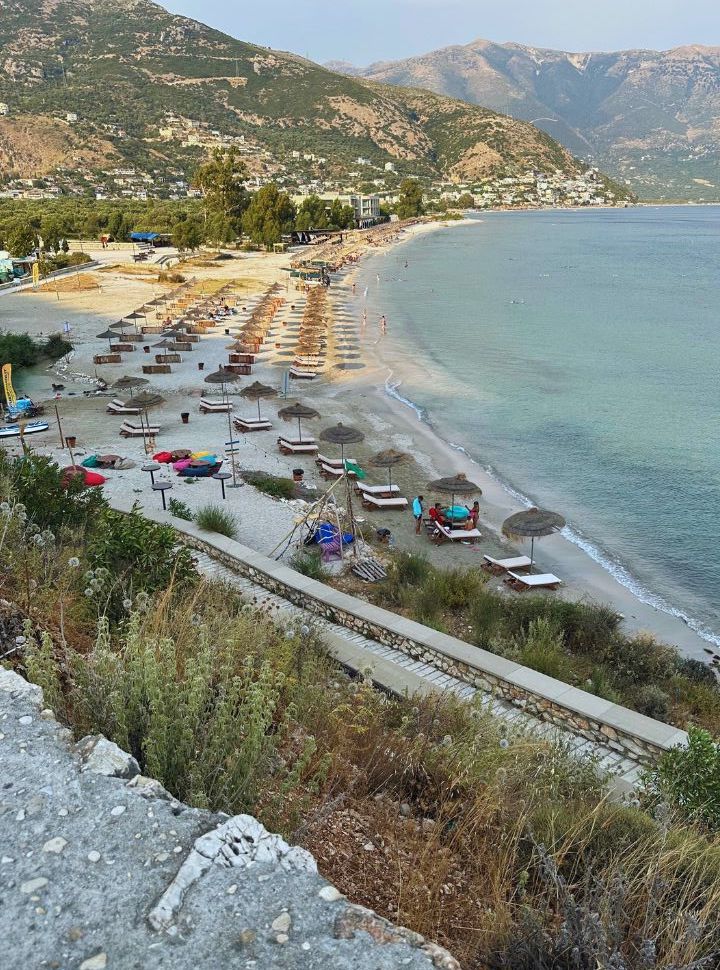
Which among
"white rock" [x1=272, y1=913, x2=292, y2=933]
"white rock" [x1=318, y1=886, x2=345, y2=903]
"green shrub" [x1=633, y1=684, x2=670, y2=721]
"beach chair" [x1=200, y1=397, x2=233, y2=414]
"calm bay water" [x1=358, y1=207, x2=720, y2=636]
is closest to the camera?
"white rock" [x1=272, y1=913, x2=292, y2=933]

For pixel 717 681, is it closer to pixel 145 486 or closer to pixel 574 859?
pixel 574 859

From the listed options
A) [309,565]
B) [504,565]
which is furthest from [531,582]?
[309,565]

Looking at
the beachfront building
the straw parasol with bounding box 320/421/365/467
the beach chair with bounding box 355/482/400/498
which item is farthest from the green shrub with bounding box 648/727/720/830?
the beachfront building

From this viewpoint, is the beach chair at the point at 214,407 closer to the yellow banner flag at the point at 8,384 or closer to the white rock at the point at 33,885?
the yellow banner flag at the point at 8,384

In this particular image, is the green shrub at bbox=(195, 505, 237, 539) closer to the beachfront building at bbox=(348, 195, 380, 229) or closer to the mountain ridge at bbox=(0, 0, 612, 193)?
the beachfront building at bbox=(348, 195, 380, 229)

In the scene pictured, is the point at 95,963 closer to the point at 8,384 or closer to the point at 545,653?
the point at 545,653

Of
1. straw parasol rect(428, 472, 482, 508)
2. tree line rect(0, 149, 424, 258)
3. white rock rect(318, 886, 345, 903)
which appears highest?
tree line rect(0, 149, 424, 258)

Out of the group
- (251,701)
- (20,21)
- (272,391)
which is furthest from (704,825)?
(20,21)
